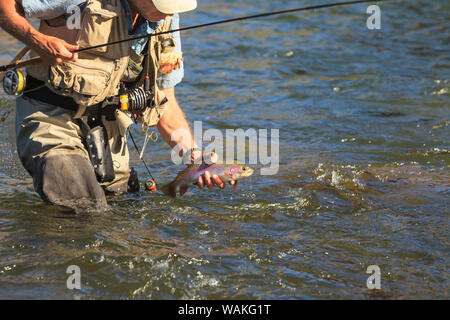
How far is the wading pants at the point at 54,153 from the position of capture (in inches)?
146

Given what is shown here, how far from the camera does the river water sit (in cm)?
353

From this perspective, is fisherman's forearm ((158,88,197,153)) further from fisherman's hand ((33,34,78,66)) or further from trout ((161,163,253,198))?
fisherman's hand ((33,34,78,66))

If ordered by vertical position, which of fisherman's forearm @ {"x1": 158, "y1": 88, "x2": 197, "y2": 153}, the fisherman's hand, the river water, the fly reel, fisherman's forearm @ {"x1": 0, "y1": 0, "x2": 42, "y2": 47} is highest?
fisherman's forearm @ {"x1": 0, "y1": 0, "x2": 42, "y2": 47}

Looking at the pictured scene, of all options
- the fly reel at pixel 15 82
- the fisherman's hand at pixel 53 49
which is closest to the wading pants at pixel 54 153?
the fly reel at pixel 15 82

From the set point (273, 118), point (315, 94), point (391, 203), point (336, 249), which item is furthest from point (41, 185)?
point (315, 94)

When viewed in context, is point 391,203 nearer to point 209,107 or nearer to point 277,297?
point 277,297

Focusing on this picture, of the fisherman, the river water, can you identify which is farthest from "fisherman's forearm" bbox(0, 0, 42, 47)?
the river water

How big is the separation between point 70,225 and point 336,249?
1.46 m

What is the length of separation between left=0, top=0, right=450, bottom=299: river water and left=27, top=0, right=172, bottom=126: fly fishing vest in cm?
66

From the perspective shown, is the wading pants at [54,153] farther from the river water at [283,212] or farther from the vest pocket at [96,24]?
the vest pocket at [96,24]

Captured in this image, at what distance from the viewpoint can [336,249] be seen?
13.1 feet

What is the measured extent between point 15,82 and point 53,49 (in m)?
0.33

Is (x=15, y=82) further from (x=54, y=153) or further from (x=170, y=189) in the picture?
(x=170, y=189)
